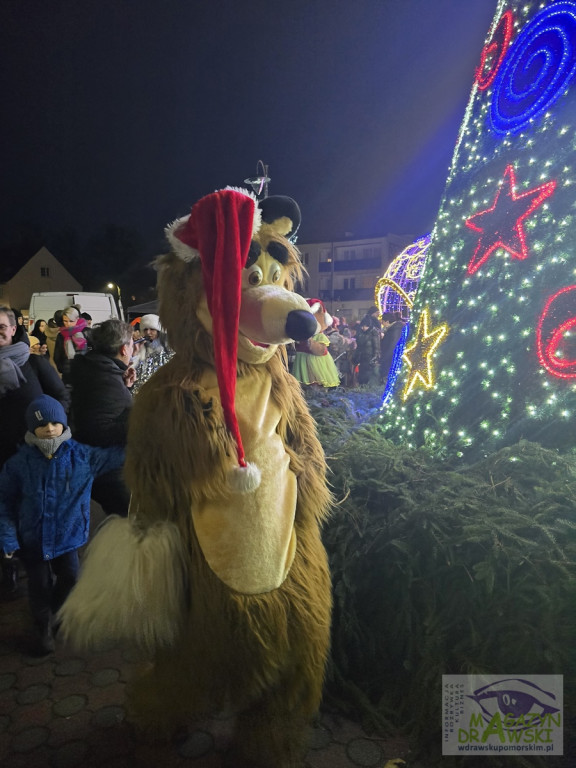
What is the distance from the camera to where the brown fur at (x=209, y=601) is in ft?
5.35

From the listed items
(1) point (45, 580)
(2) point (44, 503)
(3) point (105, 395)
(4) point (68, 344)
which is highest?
(4) point (68, 344)

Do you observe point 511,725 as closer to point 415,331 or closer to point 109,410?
point 415,331

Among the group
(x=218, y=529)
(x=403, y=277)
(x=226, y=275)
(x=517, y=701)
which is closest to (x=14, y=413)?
(x=218, y=529)

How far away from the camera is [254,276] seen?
1743mm

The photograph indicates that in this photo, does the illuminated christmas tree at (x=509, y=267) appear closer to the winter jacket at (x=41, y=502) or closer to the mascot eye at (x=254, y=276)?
the mascot eye at (x=254, y=276)

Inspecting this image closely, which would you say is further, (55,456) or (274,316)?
(55,456)

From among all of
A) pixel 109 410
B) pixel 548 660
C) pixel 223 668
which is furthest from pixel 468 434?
pixel 109 410

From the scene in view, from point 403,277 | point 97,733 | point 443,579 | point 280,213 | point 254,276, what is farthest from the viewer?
point 403,277

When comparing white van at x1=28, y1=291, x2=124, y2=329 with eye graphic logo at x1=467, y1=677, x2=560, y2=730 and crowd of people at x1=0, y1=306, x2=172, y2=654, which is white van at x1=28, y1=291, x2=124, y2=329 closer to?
crowd of people at x1=0, y1=306, x2=172, y2=654

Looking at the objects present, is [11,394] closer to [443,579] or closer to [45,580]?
[45,580]

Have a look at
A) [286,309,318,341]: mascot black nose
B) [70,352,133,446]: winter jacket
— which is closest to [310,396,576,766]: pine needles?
[286,309,318,341]: mascot black nose

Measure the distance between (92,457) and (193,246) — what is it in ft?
5.96

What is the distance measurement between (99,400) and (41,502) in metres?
0.75

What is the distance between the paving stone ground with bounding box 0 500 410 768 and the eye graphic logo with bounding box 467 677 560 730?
1.51 ft
